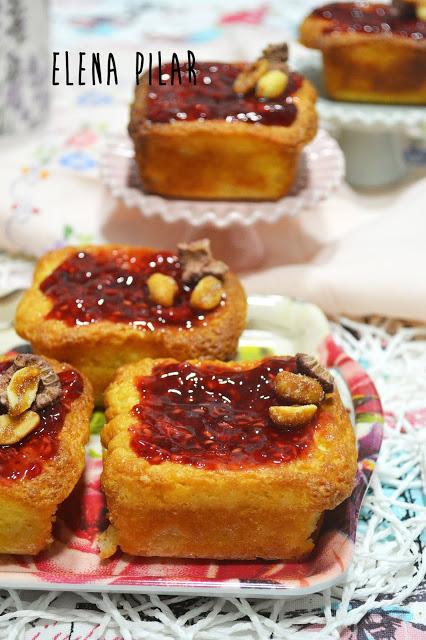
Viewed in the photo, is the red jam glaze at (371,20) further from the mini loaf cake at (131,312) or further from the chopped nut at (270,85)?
the mini loaf cake at (131,312)

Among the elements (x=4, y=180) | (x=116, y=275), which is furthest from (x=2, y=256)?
(x=116, y=275)

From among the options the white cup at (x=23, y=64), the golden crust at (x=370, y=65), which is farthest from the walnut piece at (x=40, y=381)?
the golden crust at (x=370, y=65)

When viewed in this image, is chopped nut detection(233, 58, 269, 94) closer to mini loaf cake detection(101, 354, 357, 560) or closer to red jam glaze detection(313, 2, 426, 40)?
red jam glaze detection(313, 2, 426, 40)

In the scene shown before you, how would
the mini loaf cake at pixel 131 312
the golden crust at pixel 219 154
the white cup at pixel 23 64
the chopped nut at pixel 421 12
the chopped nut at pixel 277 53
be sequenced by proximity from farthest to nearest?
the chopped nut at pixel 421 12
the white cup at pixel 23 64
the chopped nut at pixel 277 53
the golden crust at pixel 219 154
the mini loaf cake at pixel 131 312

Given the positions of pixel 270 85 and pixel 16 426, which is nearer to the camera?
pixel 16 426

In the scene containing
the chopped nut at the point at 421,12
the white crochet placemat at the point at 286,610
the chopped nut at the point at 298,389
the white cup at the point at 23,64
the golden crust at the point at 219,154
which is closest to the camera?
the white crochet placemat at the point at 286,610

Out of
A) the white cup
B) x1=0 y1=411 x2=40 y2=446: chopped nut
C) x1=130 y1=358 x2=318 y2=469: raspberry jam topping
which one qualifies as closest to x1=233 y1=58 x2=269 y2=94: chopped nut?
the white cup

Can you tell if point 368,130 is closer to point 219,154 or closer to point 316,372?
point 219,154

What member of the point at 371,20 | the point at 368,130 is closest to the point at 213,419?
the point at 368,130
